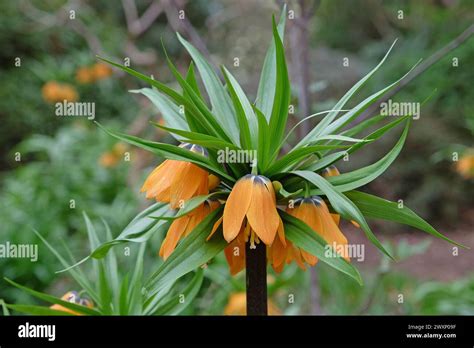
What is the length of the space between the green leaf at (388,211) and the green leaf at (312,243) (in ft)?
0.15

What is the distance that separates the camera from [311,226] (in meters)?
0.53

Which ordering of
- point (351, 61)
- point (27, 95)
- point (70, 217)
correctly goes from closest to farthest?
1. point (70, 217)
2. point (27, 95)
3. point (351, 61)

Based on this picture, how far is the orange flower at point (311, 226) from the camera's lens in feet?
1.74

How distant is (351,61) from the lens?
19.5ft

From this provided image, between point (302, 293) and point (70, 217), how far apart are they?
1364mm

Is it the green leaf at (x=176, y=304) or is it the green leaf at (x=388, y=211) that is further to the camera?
the green leaf at (x=176, y=304)

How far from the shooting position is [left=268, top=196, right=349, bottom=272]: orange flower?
53 centimetres

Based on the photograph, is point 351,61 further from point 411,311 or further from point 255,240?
point 255,240

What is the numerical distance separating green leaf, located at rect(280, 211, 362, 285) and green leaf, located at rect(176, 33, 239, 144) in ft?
0.30

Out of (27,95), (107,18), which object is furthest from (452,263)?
(107,18)

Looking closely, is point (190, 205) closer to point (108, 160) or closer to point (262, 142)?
point (262, 142)

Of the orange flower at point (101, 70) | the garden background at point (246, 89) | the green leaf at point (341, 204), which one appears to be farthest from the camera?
the orange flower at point (101, 70)
